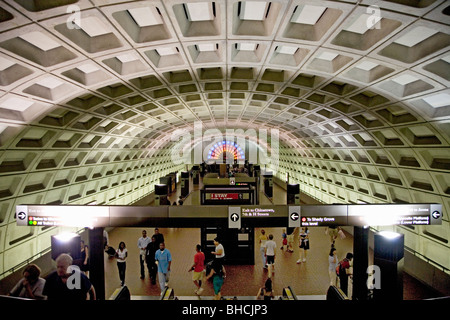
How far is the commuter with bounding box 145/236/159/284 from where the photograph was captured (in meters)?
7.88

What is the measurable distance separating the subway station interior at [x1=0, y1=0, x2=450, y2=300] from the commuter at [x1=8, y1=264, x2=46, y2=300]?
138 cm

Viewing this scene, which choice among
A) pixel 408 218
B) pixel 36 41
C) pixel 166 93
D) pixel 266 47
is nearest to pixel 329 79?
pixel 266 47

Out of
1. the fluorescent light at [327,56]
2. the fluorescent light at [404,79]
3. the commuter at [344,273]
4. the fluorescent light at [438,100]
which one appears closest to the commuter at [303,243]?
the commuter at [344,273]

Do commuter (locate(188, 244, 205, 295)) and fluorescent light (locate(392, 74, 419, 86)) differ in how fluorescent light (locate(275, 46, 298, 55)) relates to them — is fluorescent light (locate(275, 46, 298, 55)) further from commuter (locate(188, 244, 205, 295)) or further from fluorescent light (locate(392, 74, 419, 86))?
commuter (locate(188, 244, 205, 295))

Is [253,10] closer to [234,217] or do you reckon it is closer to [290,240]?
[234,217]

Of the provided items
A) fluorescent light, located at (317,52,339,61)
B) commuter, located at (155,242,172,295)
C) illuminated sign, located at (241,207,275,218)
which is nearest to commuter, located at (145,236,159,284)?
commuter, located at (155,242,172,295)

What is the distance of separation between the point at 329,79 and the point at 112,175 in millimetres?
15246

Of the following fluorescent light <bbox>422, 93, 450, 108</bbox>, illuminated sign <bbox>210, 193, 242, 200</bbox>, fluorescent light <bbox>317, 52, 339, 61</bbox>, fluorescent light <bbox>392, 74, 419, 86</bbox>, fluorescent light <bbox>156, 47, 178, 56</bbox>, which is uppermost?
fluorescent light <bbox>156, 47, 178, 56</bbox>

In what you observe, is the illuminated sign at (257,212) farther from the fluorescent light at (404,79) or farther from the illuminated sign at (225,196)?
the fluorescent light at (404,79)

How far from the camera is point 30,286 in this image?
4281 mm

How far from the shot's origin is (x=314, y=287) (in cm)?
799

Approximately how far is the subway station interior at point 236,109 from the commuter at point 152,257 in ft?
1.26
